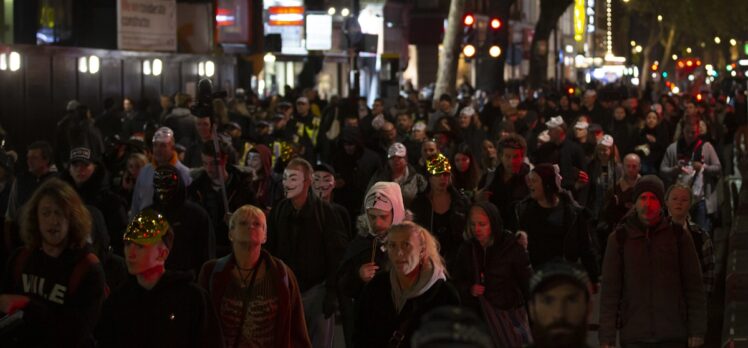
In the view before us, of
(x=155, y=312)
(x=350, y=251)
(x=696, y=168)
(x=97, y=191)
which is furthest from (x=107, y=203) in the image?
(x=696, y=168)

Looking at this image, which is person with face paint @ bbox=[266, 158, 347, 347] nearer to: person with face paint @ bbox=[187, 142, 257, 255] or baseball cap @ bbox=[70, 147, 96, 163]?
person with face paint @ bbox=[187, 142, 257, 255]

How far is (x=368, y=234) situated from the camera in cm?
903

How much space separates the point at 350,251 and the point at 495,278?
0.83m

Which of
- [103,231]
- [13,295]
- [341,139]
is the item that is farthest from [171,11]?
[13,295]

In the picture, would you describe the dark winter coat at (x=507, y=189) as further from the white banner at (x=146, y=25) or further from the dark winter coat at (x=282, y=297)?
the white banner at (x=146, y=25)

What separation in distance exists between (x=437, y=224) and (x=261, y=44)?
30.8 meters

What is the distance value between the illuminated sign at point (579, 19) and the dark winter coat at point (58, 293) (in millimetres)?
75188

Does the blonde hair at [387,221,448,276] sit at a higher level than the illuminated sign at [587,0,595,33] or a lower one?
lower

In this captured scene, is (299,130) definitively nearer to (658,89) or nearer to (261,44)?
(261,44)

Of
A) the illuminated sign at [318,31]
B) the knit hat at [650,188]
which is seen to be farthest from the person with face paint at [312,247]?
the illuminated sign at [318,31]

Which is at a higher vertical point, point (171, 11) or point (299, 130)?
point (171, 11)

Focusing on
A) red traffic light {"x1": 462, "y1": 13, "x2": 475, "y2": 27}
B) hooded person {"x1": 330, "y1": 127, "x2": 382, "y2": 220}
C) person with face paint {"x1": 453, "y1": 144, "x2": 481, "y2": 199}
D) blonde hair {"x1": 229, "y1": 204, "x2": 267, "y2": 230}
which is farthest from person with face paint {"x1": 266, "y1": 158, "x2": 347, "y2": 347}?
red traffic light {"x1": 462, "y1": 13, "x2": 475, "y2": 27}

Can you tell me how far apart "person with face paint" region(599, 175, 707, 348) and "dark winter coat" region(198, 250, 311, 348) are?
1.86 meters

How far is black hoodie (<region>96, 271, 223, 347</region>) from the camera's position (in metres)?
6.76
